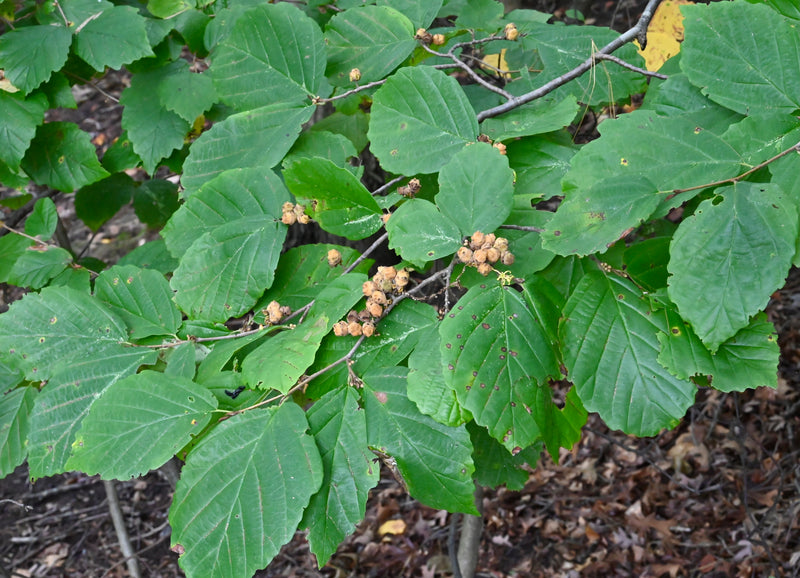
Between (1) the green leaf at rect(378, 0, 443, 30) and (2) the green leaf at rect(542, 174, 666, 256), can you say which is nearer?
(2) the green leaf at rect(542, 174, 666, 256)

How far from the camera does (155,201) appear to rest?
7.95 ft

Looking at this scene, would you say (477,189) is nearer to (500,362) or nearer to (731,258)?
(500,362)

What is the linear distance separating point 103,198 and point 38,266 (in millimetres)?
659

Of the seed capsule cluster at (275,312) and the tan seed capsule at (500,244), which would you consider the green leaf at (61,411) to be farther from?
the tan seed capsule at (500,244)

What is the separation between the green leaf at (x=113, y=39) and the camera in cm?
171

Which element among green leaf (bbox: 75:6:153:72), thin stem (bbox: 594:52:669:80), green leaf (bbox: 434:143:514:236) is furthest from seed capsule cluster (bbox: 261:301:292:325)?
green leaf (bbox: 75:6:153:72)

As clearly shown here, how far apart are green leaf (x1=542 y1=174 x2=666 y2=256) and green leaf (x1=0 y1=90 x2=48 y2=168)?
1473mm

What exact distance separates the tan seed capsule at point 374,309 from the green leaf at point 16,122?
3.99 feet

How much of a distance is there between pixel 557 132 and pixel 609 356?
48cm

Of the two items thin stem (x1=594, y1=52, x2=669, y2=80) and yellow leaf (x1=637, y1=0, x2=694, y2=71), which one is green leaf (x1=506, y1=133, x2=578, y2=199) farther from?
yellow leaf (x1=637, y1=0, x2=694, y2=71)

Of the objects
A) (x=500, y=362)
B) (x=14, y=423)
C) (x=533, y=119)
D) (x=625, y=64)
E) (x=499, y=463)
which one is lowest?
(x=499, y=463)

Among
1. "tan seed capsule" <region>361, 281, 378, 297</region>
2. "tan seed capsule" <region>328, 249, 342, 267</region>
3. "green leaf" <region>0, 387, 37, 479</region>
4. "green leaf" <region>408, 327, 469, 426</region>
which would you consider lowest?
"green leaf" <region>0, 387, 37, 479</region>

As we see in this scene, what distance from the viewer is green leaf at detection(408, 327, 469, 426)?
1.03 meters

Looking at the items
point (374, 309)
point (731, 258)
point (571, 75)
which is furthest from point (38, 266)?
point (731, 258)
